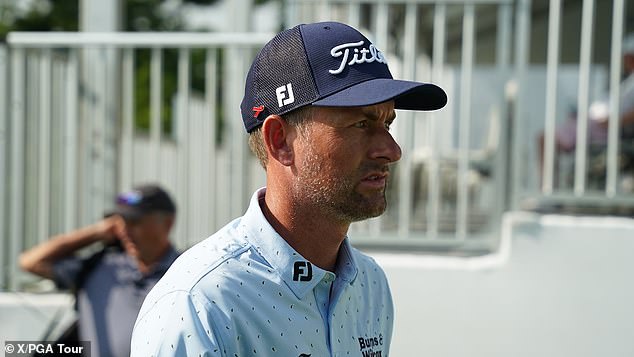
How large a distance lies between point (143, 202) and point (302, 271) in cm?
261

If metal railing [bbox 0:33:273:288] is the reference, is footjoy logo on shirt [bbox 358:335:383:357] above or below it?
below

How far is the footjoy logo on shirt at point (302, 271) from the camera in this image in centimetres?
180

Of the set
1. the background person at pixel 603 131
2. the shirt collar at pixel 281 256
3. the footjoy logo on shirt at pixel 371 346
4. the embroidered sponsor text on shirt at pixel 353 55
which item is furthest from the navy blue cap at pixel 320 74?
the background person at pixel 603 131

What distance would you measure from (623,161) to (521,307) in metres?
1.29

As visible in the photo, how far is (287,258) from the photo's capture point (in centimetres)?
180

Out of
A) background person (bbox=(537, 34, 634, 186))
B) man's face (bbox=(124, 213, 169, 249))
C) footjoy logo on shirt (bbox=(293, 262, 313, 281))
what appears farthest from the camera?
background person (bbox=(537, 34, 634, 186))

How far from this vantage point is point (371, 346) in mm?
2004

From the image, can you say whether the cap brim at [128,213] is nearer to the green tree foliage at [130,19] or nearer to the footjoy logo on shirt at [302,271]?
the footjoy logo on shirt at [302,271]

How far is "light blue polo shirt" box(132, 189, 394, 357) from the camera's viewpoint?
158cm

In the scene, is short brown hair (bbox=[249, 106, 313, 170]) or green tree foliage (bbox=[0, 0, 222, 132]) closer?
short brown hair (bbox=[249, 106, 313, 170])

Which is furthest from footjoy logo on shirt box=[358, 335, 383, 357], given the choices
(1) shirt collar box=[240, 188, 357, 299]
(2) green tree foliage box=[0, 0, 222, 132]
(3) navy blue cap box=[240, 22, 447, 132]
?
(2) green tree foliage box=[0, 0, 222, 132]

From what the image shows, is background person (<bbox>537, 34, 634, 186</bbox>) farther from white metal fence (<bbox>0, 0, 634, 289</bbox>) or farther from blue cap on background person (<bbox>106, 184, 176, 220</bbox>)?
blue cap on background person (<bbox>106, 184, 176, 220</bbox>)
